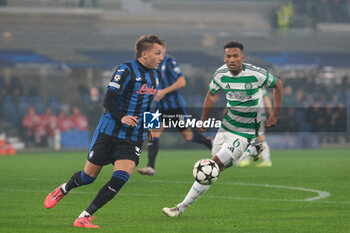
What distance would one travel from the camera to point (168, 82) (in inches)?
521

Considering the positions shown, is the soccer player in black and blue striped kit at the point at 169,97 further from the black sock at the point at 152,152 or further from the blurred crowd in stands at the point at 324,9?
the blurred crowd in stands at the point at 324,9

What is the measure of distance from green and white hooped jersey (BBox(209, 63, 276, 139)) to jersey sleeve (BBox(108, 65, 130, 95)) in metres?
1.51

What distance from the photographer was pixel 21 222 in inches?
296

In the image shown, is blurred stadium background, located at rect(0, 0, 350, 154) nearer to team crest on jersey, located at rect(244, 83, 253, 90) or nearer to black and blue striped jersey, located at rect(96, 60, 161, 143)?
team crest on jersey, located at rect(244, 83, 253, 90)

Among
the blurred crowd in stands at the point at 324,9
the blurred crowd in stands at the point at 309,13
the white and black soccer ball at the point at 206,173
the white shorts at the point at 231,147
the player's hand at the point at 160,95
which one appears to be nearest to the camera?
the white and black soccer ball at the point at 206,173

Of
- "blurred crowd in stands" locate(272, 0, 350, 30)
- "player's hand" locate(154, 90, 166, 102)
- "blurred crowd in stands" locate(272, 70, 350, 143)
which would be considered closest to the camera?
"player's hand" locate(154, 90, 166, 102)

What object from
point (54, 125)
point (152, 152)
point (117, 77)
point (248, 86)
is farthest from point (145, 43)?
point (54, 125)

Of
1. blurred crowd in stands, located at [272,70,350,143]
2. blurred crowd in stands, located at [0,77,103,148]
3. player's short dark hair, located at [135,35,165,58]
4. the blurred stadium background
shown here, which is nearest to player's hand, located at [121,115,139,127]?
player's short dark hair, located at [135,35,165,58]

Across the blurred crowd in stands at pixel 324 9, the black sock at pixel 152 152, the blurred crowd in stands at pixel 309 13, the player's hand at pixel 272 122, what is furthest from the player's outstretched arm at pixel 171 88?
the blurred crowd in stands at pixel 324 9

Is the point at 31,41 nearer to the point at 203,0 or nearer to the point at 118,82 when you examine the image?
the point at 203,0

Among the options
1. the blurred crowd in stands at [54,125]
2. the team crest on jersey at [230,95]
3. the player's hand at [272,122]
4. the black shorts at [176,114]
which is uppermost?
the team crest on jersey at [230,95]

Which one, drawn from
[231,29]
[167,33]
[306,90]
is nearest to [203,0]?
[231,29]

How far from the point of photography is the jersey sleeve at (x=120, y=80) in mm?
7313

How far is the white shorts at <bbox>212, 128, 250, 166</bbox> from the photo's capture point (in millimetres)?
8211
